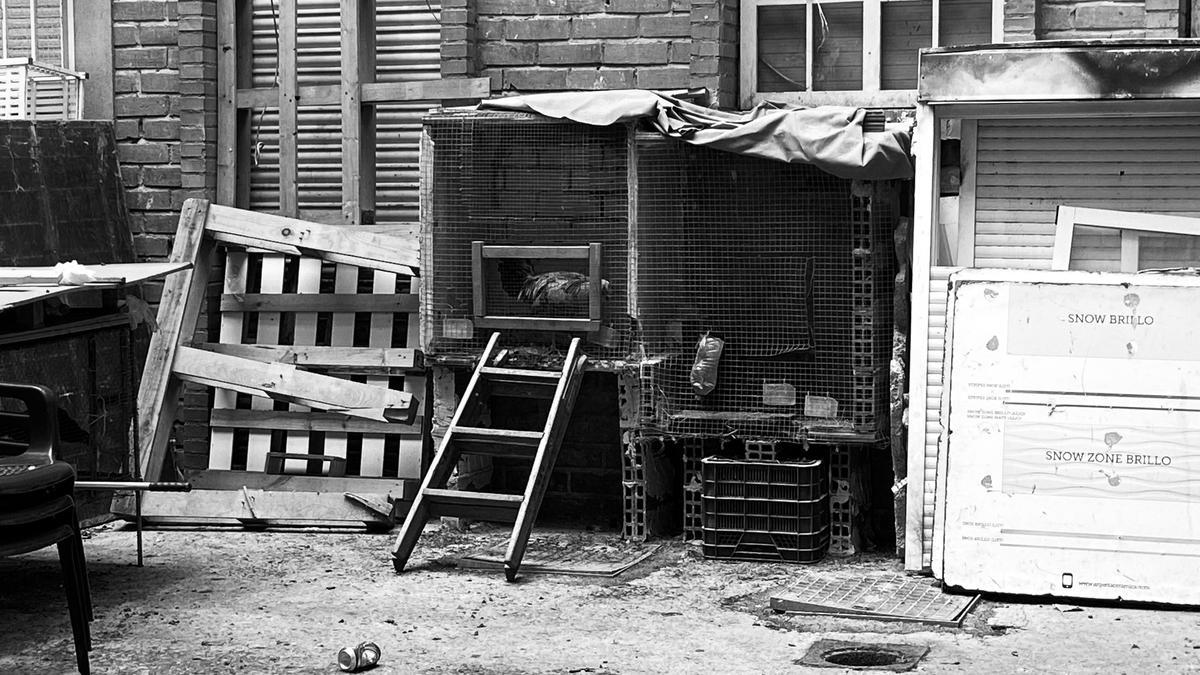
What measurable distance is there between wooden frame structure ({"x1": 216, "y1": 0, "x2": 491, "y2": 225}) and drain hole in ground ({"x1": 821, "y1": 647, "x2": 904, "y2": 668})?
4.54 m

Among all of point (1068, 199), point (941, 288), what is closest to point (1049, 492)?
point (941, 288)

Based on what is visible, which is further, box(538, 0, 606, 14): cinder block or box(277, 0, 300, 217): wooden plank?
box(277, 0, 300, 217): wooden plank

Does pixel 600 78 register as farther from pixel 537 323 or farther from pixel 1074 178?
pixel 1074 178

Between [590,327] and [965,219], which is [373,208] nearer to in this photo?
[590,327]

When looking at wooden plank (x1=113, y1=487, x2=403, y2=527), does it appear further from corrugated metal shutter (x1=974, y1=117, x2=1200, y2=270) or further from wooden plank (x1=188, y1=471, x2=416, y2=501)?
corrugated metal shutter (x1=974, y1=117, x2=1200, y2=270)

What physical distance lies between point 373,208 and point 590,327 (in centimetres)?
223

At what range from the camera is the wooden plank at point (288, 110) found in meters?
9.53

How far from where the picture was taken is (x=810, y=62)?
29.4ft

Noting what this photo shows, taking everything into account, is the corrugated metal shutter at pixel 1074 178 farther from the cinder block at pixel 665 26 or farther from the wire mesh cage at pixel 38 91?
the wire mesh cage at pixel 38 91

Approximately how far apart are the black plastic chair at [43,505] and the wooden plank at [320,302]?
3180mm

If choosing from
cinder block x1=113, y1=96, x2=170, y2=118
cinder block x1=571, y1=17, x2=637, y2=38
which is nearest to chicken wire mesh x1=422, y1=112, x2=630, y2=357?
cinder block x1=571, y1=17, x2=637, y2=38

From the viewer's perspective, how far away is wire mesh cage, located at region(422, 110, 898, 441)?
303 inches

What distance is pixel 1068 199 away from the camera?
7.45 meters

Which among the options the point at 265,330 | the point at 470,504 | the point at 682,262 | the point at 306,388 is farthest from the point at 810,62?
the point at 265,330
